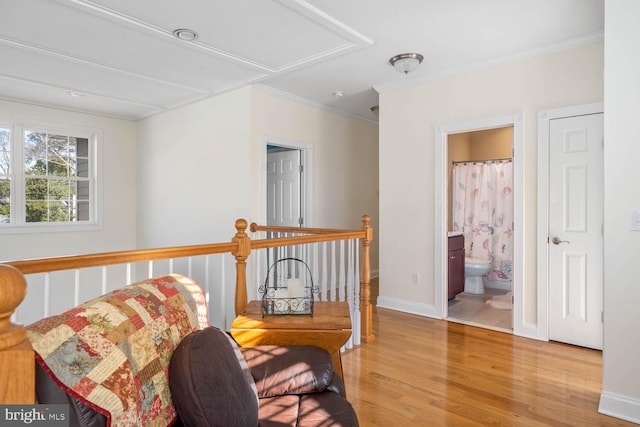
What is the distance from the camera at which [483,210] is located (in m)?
5.57

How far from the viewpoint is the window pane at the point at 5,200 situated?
16.8ft

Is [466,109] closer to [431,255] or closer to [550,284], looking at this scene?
[431,255]

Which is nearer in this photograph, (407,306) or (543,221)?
(543,221)

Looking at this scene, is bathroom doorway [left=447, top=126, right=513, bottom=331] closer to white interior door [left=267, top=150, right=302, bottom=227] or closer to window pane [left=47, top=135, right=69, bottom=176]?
white interior door [left=267, top=150, right=302, bottom=227]

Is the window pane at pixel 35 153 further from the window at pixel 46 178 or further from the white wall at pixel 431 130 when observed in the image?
the white wall at pixel 431 130

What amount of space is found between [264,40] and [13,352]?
130 inches

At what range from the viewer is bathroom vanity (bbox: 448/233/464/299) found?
4659 millimetres

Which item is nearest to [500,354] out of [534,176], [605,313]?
[605,313]

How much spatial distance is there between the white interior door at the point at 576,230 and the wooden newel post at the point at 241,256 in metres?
2.72

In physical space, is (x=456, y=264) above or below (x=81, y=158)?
below

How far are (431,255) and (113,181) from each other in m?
4.95

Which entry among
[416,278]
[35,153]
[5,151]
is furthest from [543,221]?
[5,151]

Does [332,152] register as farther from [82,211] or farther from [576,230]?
[82,211]

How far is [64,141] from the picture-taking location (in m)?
5.70
